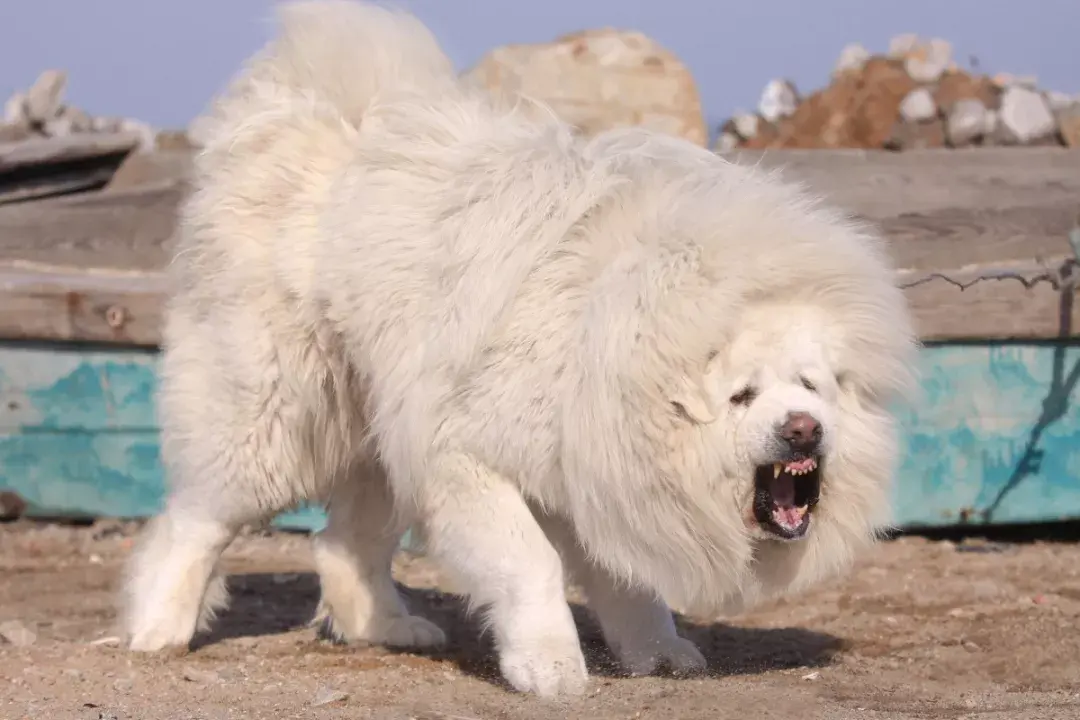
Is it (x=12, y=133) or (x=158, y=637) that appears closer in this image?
(x=158, y=637)

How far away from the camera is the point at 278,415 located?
177 inches

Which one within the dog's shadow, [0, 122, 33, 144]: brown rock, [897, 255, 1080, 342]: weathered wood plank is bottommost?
the dog's shadow

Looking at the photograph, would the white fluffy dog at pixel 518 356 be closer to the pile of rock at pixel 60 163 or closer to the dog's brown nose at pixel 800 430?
the dog's brown nose at pixel 800 430

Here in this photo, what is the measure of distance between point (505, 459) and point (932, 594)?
2.54m

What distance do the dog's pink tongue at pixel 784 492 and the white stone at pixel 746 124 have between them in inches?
366

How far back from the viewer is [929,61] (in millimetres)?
12500

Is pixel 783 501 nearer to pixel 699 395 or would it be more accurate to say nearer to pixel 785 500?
pixel 785 500

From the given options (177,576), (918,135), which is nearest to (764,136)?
(918,135)

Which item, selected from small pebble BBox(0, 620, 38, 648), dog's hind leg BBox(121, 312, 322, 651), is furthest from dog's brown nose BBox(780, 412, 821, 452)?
small pebble BBox(0, 620, 38, 648)

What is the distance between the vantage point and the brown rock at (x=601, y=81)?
8.19 meters

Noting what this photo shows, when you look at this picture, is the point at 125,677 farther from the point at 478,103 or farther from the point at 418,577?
the point at 418,577

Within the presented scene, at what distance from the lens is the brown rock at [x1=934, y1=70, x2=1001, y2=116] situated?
10391mm

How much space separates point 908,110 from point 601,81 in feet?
11.2

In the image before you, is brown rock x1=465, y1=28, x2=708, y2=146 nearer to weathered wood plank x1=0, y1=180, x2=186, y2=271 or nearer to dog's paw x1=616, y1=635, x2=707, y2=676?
weathered wood plank x1=0, y1=180, x2=186, y2=271
